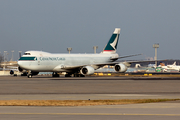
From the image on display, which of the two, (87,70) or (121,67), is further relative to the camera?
(121,67)

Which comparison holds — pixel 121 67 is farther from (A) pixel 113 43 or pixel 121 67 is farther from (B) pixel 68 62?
(B) pixel 68 62

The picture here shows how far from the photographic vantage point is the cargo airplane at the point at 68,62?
68312mm

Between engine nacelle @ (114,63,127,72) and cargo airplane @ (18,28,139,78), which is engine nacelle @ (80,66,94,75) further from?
engine nacelle @ (114,63,127,72)

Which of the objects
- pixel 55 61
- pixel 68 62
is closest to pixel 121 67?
pixel 68 62

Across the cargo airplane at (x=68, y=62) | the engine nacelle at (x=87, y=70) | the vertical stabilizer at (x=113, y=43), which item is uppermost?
the vertical stabilizer at (x=113, y=43)

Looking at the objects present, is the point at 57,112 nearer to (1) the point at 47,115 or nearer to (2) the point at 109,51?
(1) the point at 47,115

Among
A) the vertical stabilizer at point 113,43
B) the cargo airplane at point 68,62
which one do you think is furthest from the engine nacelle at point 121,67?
the vertical stabilizer at point 113,43

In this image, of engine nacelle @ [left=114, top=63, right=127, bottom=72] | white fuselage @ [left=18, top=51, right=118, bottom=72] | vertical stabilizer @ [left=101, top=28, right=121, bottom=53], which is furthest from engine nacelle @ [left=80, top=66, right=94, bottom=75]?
vertical stabilizer @ [left=101, top=28, right=121, bottom=53]

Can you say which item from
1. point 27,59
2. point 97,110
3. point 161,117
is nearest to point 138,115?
point 161,117

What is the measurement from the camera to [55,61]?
7044 cm

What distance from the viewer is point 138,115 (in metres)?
15.2

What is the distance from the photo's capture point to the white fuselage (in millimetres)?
68062

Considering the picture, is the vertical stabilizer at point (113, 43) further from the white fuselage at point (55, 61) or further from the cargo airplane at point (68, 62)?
the white fuselage at point (55, 61)

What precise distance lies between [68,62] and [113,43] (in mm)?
13606
